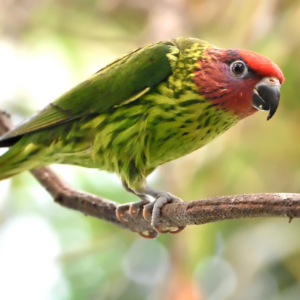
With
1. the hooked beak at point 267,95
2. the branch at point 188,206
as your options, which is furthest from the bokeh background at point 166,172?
the hooked beak at point 267,95

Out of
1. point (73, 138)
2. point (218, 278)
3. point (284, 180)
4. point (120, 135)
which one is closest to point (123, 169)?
point (120, 135)

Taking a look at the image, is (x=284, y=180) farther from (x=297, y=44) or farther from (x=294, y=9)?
(x=294, y=9)

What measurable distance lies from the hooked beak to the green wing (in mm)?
447

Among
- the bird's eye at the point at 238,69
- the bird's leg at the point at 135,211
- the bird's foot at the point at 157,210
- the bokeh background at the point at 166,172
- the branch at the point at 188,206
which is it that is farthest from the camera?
the bokeh background at the point at 166,172

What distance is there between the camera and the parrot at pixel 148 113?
1923 millimetres

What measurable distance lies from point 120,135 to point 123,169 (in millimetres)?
169

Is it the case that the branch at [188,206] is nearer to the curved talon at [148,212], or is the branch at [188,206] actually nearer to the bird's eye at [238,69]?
the curved talon at [148,212]

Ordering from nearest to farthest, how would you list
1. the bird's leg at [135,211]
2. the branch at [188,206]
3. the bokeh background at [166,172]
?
the branch at [188,206] < the bird's leg at [135,211] < the bokeh background at [166,172]

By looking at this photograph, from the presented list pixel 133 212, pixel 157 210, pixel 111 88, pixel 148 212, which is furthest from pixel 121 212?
pixel 111 88

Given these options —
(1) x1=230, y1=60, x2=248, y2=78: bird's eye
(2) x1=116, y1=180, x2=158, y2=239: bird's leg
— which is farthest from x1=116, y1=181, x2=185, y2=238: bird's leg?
(1) x1=230, y1=60, x2=248, y2=78: bird's eye

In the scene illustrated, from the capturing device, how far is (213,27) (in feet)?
11.5

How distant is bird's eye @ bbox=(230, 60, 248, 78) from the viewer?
192 cm

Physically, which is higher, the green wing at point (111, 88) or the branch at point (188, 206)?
the green wing at point (111, 88)

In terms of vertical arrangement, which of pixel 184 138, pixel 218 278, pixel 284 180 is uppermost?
pixel 184 138
